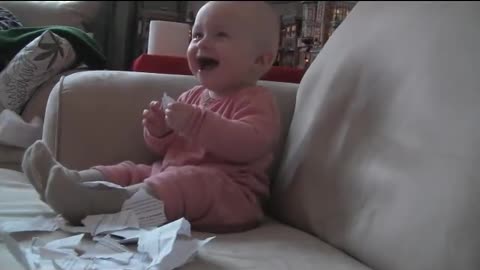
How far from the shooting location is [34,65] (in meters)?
1.08

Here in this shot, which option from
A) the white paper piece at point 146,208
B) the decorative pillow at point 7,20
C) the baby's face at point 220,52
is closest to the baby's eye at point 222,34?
the baby's face at point 220,52

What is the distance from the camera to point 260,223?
78 cm

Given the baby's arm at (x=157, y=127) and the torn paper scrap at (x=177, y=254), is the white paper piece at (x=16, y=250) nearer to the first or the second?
the torn paper scrap at (x=177, y=254)

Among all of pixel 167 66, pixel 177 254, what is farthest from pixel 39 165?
pixel 167 66

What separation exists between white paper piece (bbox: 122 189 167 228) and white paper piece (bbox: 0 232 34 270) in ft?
0.48

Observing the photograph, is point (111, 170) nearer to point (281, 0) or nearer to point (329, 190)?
point (329, 190)

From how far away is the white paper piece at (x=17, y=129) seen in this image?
92 centimetres

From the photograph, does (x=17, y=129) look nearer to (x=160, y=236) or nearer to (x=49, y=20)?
(x=160, y=236)

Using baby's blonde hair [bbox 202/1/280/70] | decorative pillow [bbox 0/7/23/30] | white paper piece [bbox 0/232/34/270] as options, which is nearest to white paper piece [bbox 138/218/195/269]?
white paper piece [bbox 0/232/34/270]

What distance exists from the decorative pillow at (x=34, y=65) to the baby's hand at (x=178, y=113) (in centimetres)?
38

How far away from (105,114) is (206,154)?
0.65 feet

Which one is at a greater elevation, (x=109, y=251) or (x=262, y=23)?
(x=262, y=23)

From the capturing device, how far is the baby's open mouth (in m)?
0.72

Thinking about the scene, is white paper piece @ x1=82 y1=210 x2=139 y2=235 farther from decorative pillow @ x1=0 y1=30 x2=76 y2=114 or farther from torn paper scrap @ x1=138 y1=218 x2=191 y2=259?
decorative pillow @ x1=0 y1=30 x2=76 y2=114
